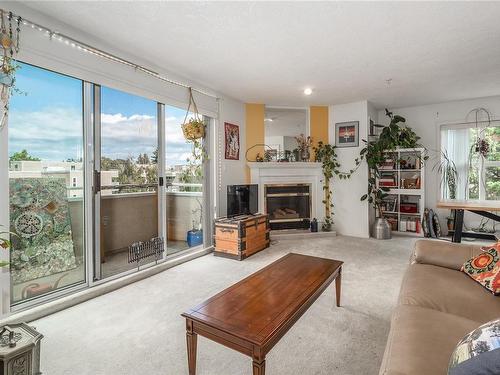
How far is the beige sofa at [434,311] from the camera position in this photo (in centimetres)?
100

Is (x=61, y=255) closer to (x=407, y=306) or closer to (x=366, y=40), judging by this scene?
(x=407, y=306)

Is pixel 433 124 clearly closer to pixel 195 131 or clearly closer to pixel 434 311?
pixel 195 131

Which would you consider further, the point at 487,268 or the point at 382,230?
the point at 382,230

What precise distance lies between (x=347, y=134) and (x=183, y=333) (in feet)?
14.1

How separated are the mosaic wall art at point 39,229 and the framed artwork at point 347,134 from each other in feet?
14.2

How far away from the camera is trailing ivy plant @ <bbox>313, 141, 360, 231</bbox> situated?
5.07 m

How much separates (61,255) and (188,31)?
2332 mm

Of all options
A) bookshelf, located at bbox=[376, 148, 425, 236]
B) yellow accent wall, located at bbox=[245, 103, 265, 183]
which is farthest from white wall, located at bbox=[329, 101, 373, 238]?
yellow accent wall, located at bbox=[245, 103, 265, 183]

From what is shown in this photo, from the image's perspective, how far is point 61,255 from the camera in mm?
2529

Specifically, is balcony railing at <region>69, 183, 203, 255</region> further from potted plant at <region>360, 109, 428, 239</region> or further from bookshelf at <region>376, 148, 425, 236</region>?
bookshelf at <region>376, 148, 425, 236</region>

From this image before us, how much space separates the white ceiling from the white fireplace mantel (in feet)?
4.51

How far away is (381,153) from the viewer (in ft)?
15.6

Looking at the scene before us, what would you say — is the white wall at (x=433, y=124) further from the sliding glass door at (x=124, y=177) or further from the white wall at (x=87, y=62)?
the sliding glass door at (x=124, y=177)

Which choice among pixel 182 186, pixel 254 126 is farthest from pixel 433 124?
pixel 182 186
